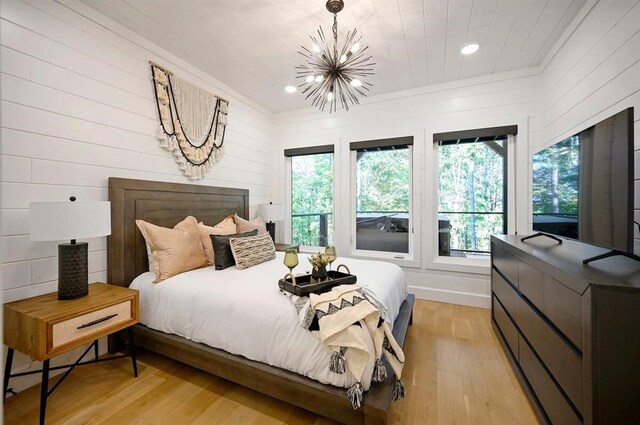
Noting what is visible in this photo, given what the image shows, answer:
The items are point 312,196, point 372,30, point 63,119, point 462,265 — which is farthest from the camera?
point 312,196

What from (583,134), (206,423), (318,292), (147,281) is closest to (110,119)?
(147,281)

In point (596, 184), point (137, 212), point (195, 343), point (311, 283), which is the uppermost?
point (596, 184)

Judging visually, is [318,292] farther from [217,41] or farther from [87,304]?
[217,41]

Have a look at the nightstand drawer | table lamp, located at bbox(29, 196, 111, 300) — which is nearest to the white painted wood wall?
the nightstand drawer

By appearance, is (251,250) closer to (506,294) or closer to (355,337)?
(355,337)

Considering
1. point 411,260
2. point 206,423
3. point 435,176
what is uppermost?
point 435,176

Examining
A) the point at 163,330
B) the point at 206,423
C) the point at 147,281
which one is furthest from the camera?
the point at 147,281

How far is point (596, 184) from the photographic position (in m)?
1.68

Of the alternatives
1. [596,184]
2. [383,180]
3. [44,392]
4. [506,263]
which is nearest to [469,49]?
[383,180]

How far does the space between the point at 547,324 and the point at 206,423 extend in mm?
2084

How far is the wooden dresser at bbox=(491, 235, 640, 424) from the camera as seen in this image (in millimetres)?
1220

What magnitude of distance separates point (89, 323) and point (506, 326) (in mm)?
3103

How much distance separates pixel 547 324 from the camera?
166 centimetres

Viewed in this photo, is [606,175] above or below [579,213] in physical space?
above
